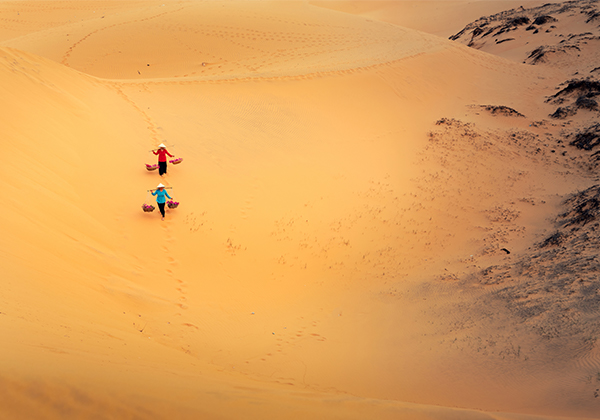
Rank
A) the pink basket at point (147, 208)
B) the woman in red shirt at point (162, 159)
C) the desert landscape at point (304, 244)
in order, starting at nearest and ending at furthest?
the desert landscape at point (304, 244) → the pink basket at point (147, 208) → the woman in red shirt at point (162, 159)

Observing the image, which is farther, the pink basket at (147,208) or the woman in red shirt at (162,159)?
the woman in red shirt at (162,159)

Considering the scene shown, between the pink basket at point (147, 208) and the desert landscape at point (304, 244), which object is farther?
the pink basket at point (147, 208)

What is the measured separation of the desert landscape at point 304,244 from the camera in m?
4.18

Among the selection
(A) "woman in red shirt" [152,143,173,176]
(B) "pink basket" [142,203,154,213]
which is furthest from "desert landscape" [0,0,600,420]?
(A) "woman in red shirt" [152,143,173,176]

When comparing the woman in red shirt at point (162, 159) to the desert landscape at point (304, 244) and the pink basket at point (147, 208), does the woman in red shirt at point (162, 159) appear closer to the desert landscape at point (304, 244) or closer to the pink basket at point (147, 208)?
the desert landscape at point (304, 244)

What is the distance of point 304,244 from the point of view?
9.27 m

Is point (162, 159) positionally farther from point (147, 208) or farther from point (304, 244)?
point (304, 244)

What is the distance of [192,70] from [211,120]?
8914mm

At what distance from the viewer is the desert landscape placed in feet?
13.7

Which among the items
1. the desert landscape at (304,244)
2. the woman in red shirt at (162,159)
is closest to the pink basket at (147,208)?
the desert landscape at (304,244)

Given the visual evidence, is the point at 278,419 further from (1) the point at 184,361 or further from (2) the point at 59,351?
(2) the point at 59,351

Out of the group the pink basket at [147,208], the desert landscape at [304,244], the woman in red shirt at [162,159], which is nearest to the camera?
the desert landscape at [304,244]

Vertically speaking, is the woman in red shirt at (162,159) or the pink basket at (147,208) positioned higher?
the woman in red shirt at (162,159)

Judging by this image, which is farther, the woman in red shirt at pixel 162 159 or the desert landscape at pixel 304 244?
the woman in red shirt at pixel 162 159
